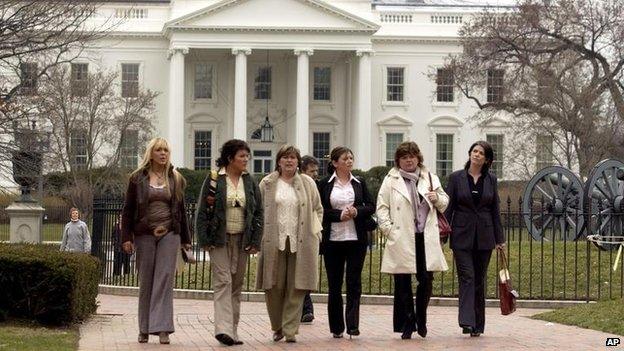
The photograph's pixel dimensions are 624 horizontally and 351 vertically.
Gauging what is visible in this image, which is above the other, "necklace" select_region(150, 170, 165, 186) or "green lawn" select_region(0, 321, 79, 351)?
"necklace" select_region(150, 170, 165, 186)

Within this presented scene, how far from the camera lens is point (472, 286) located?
548 inches

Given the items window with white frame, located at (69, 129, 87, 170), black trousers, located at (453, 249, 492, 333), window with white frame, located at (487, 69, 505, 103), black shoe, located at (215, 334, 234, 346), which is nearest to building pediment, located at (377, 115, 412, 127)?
window with white frame, located at (487, 69, 505, 103)

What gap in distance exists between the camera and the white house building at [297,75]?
69.7 meters

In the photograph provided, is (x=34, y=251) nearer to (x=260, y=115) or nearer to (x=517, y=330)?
(x=517, y=330)

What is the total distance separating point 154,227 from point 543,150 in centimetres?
4500

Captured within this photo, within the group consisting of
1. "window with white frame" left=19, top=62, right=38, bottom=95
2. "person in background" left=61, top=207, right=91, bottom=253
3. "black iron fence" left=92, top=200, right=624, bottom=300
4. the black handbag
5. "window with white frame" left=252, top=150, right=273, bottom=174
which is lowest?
"black iron fence" left=92, top=200, right=624, bottom=300

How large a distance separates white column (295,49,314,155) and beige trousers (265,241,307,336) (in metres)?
55.1

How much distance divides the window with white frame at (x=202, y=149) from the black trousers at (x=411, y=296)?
59.0 m

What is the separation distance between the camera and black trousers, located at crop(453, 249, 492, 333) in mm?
13891

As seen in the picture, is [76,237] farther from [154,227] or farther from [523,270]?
[154,227]

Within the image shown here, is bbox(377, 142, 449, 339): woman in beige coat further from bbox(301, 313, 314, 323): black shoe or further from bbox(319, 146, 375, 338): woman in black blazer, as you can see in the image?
bbox(301, 313, 314, 323): black shoe

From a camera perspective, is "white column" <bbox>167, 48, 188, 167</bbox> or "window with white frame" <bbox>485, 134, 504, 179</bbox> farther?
"window with white frame" <bbox>485, 134, 504, 179</bbox>

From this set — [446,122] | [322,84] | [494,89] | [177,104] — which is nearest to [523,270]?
[494,89]

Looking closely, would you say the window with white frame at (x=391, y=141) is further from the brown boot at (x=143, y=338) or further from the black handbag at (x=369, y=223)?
the brown boot at (x=143, y=338)
